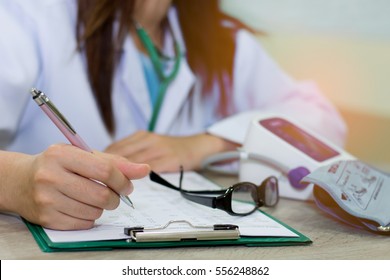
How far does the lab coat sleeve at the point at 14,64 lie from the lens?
3.57ft

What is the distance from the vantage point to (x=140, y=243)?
700 mm

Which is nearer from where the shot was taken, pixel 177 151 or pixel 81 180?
pixel 81 180

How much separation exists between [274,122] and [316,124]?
0.20 m

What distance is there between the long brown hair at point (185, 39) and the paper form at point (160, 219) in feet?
1.13

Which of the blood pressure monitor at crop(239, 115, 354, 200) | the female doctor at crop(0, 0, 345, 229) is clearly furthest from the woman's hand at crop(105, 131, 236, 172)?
the blood pressure monitor at crop(239, 115, 354, 200)

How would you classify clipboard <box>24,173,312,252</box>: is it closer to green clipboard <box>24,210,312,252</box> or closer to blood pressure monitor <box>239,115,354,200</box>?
green clipboard <box>24,210,312,252</box>

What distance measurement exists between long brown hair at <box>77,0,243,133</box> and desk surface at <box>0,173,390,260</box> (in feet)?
Result: 1.39

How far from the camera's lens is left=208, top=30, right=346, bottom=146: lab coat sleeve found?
4.20 ft

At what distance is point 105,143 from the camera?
1.21 meters

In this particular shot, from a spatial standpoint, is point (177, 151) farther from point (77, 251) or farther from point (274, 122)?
point (77, 251)

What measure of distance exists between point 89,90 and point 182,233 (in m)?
0.53

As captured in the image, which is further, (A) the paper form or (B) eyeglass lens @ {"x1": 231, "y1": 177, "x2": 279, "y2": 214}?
(B) eyeglass lens @ {"x1": 231, "y1": 177, "x2": 279, "y2": 214}

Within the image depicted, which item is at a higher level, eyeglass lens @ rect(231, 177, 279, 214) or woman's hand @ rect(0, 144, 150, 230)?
woman's hand @ rect(0, 144, 150, 230)

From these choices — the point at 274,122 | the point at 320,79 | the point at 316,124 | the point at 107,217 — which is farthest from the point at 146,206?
the point at 320,79
